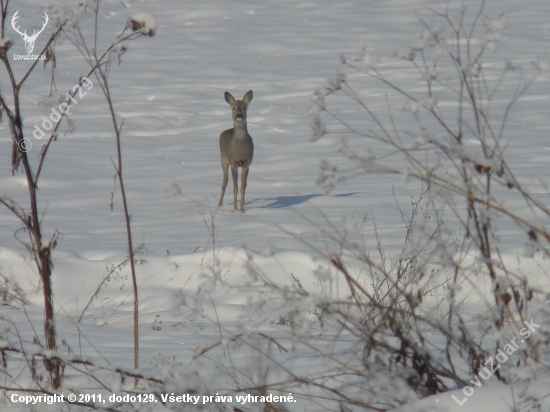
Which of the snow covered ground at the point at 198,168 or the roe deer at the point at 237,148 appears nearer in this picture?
the snow covered ground at the point at 198,168

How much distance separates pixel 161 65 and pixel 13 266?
14297mm

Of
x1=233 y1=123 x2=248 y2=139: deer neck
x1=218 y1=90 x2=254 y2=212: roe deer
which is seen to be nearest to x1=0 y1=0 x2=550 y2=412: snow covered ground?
x1=218 y1=90 x2=254 y2=212: roe deer

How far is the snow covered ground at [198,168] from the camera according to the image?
174 inches

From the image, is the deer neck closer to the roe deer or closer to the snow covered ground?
the roe deer

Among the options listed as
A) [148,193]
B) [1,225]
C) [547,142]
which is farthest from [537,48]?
[1,225]

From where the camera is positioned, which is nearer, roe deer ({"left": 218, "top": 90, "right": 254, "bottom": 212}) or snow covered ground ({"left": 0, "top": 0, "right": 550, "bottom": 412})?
snow covered ground ({"left": 0, "top": 0, "right": 550, "bottom": 412})

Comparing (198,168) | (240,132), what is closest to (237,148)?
(240,132)

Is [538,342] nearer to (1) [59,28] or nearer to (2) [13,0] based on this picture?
(1) [59,28]

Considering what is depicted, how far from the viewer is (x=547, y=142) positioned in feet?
36.3

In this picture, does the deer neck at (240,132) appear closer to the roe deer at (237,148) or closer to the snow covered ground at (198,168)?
the roe deer at (237,148)

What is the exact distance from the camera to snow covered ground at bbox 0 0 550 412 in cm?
443

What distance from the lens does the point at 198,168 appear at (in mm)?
10773

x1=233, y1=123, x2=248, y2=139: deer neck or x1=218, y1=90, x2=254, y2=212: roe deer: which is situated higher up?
x1=233, y1=123, x2=248, y2=139: deer neck

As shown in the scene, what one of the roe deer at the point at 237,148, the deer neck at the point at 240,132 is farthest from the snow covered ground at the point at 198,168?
the deer neck at the point at 240,132
